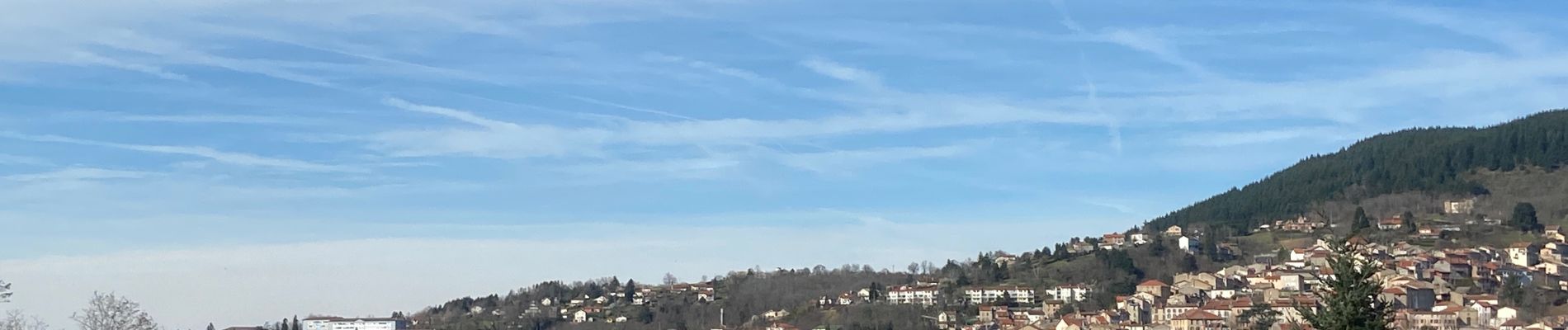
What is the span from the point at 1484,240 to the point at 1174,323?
42.5 metres

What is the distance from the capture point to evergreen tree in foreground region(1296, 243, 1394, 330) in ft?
84.3

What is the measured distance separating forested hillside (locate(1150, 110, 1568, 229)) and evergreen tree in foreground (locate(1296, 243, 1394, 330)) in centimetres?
14291

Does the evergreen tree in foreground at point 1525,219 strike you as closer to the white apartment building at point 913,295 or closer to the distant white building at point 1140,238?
the distant white building at point 1140,238

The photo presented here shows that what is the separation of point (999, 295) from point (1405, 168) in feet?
182

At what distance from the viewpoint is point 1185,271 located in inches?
5655

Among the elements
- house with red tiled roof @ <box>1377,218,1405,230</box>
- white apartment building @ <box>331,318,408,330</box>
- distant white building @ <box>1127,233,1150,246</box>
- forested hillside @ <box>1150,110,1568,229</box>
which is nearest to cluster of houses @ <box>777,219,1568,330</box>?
house with red tiled roof @ <box>1377,218,1405,230</box>

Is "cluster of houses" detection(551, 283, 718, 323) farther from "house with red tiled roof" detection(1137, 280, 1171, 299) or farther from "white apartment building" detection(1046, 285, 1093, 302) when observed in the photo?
"house with red tiled roof" detection(1137, 280, 1171, 299)

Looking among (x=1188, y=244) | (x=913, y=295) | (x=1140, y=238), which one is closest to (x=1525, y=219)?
(x=1188, y=244)

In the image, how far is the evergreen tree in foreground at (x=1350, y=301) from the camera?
84.3 ft

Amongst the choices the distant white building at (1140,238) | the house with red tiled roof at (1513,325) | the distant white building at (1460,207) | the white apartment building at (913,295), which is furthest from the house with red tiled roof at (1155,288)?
the distant white building at (1460,207)

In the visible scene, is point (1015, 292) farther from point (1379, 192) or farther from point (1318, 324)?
point (1318, 324)

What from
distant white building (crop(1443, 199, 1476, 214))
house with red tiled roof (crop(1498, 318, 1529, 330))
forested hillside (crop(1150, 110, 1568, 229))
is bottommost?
house with red tiled roof (crop(1498, 318, 1529, 330))

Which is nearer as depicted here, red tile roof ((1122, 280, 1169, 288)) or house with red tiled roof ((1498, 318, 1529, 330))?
house with red tiled roof ((1498, 318, 1529, 330))

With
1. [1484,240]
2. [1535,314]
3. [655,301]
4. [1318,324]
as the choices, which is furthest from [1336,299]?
[655,301]
